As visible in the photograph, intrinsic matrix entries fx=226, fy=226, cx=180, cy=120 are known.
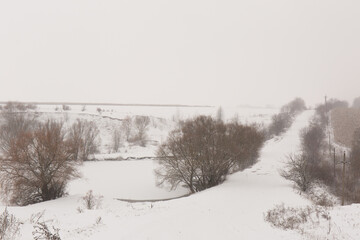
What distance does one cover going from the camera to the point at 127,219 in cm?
1395

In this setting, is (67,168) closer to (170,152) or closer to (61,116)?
(170,152)

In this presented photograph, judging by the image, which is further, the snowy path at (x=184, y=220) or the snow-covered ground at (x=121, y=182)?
the snow-covered ground at (x=121, y=182)

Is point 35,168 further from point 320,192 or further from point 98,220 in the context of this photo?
point 320,192

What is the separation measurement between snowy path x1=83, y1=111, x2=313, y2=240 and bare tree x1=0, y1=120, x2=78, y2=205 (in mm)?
11278

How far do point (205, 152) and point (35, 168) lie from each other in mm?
20537

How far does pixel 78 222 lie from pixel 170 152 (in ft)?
68.1

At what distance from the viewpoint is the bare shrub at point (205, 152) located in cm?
3138

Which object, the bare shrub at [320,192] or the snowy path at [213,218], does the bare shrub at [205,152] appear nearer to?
the snowy path at [213,218]

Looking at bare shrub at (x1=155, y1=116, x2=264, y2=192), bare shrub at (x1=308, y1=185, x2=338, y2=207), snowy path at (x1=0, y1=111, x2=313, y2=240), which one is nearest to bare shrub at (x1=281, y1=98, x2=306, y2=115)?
bare shrub at (x1=308, y1=185, x2=338, y2=207)

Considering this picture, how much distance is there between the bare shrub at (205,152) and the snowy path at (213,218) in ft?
14.6

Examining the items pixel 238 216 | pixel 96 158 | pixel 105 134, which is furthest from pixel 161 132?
pixel 238 216

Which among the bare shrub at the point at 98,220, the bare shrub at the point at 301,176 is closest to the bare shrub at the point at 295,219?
the bare shrub at the point at 98,220

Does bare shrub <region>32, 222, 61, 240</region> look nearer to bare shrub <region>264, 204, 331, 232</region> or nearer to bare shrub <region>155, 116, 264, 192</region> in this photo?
bare shrub <region>264, 204, 331, 232</region>

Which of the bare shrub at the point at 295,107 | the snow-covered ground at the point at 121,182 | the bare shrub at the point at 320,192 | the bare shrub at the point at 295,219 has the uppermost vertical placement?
the bare shrub at the point at 295,107
